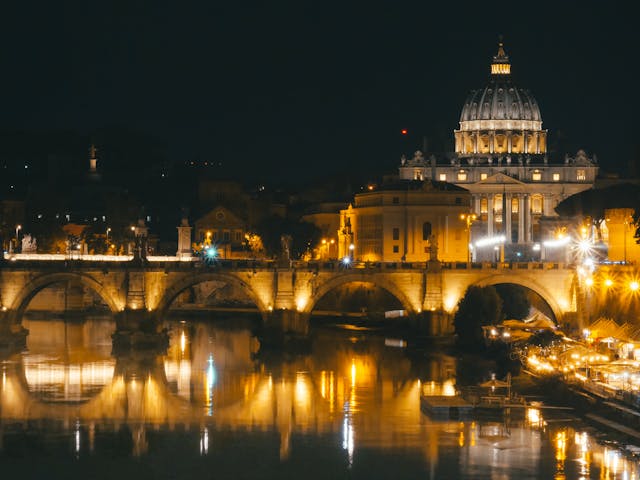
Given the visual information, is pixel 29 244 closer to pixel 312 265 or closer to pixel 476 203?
pixel 312 265

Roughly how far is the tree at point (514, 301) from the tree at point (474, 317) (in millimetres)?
11690

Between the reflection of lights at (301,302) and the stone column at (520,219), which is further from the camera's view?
the stone column at (520,219)

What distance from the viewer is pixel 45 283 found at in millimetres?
78438

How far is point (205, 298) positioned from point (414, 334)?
88.5ft

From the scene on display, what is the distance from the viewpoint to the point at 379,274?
78.3 metres

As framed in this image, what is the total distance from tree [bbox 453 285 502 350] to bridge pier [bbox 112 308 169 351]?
1427cm

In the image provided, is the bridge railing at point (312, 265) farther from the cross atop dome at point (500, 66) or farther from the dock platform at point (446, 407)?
the cross atop dome at point (500, 66)

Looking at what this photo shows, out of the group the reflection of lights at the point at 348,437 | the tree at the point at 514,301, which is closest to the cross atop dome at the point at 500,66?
the tree at the point at 514,301

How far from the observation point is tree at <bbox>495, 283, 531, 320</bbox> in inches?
3486

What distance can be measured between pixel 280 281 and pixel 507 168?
10093 centimetres

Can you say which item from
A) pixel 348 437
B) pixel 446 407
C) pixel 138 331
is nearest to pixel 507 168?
pixel 138 331

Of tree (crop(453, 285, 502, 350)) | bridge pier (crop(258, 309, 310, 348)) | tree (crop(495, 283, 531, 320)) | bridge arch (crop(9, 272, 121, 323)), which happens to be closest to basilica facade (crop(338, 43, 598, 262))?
tree (crop(495, 283, 531, 320))

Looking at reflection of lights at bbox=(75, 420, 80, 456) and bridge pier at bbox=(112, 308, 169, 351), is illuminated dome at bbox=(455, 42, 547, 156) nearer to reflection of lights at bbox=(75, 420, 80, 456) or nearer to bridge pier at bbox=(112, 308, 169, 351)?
bridge pier at bbox=(112, 308, 169, 351)

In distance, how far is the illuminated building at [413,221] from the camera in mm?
116250
